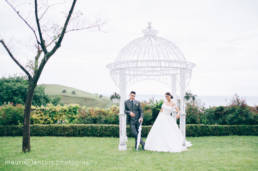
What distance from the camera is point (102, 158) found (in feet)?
21.3

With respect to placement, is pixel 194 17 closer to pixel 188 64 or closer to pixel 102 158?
pixel 188 64

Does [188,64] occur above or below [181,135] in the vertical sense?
above

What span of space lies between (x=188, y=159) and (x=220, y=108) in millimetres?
7012

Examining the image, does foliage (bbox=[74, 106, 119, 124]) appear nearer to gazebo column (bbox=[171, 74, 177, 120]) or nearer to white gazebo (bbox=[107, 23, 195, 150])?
gazebo column (bbox=[171, 74, 177, 120])

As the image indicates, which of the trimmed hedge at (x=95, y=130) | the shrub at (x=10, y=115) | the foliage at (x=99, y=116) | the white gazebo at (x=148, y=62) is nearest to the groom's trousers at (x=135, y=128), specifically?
the white gazebo at (x=148, y=62)

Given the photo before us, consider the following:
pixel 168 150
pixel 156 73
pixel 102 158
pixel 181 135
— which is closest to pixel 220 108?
pixel 156 73

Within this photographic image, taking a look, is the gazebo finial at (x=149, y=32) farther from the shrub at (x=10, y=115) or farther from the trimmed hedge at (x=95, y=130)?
the shrub at (x=10, y=115)

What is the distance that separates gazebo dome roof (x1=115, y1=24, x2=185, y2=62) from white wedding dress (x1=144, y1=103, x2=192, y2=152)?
1.91 metres

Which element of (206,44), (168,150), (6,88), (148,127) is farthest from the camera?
(6,88)

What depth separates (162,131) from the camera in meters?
7.59

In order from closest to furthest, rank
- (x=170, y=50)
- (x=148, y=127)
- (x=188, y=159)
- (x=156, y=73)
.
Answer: (x=188, y=159)
(x=170, y=50)
(x=156, y=73)
(x=148, y=127)

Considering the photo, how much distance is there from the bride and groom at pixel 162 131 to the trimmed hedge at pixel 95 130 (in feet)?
11.2

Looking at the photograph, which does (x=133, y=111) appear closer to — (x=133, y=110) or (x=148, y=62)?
(x=133, y=110)

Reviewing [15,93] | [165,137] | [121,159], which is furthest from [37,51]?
[15,93]
